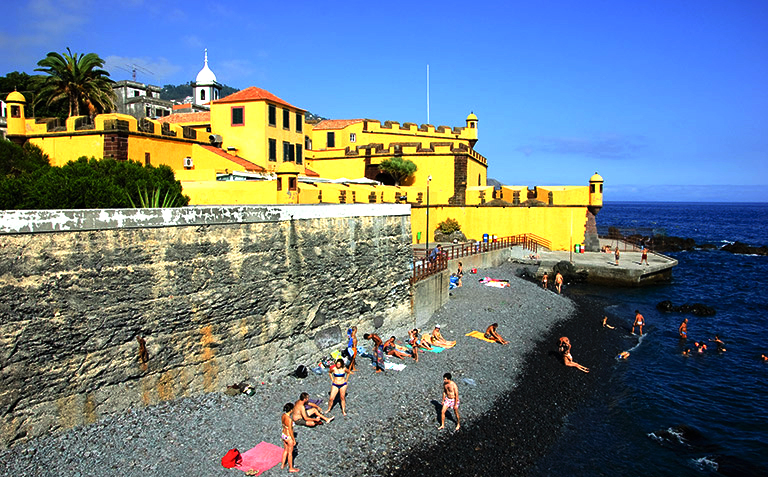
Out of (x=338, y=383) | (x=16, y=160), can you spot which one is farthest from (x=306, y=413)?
(x=16, y=160)

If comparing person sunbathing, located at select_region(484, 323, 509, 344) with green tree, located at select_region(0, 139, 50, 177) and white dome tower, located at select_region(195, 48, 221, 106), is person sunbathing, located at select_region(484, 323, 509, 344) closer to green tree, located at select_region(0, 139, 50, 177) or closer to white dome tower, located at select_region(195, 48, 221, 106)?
green tree, located at select_region(0, 139, 50, 177)

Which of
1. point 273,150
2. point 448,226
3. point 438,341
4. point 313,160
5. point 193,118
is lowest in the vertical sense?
point 438,341

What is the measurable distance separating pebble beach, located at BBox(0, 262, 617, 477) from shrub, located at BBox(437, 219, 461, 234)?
17.4 metres

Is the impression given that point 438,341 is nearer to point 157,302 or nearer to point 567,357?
point 567,357

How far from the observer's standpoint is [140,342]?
32.3 feet

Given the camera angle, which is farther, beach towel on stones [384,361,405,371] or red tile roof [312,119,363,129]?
red tile roof [312,119,363,129]

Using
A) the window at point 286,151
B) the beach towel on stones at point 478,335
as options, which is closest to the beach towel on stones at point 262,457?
the beach towel on stones at point 478,335

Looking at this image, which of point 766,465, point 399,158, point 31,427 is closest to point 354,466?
point 31,427

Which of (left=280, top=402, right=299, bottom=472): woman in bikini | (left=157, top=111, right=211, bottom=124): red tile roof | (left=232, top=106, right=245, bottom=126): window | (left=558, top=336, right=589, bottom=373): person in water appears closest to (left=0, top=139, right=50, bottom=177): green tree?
(left=232, top=106, right=245, bottom=126): window

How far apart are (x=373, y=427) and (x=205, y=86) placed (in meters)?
43.8

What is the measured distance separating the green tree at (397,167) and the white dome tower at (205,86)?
20.0 metres

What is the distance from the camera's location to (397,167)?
36719mm

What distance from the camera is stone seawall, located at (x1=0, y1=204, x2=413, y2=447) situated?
27.9ft

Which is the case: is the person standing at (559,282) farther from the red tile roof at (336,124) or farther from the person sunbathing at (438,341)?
the red tile roof at (336,124)
